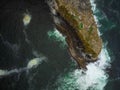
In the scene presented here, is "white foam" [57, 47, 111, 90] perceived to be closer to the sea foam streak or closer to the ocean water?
the ocean water

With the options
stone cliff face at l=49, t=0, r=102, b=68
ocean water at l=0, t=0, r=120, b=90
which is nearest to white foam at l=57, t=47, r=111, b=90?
ocean water at l=0, t=0, r=120, b=90

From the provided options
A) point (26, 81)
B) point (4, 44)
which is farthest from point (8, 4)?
point (26, 81)

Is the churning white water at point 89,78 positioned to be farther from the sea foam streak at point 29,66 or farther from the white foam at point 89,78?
the sea foam streak at point 29,66

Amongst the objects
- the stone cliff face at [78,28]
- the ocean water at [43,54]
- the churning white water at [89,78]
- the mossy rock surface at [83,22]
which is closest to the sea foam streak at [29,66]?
the ocean water at [43,54]

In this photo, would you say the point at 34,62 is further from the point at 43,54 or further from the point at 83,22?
the point at 83,22

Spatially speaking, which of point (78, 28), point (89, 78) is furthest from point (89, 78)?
point (78, 28)
